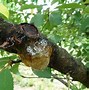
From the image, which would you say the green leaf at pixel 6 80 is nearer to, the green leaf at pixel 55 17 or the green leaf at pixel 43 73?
the green leaf at pixel 43 73

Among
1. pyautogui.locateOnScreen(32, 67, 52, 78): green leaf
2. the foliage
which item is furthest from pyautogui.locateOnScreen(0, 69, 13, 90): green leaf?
pyautogui.locateOnScreen(32, 67, 52, 78): green leaf

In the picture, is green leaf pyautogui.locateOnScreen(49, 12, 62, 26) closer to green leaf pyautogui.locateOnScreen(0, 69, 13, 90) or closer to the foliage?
the foliage

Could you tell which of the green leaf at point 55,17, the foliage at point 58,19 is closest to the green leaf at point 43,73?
the foliage at point 58,19

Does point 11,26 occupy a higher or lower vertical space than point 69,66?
higher

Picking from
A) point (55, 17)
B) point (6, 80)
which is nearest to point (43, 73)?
point (6, 80)

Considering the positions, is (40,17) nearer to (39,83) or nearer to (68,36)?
(68,36)

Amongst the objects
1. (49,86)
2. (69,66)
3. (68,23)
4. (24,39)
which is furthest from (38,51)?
(49,86)

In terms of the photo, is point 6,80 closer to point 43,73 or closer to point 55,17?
point 43,73

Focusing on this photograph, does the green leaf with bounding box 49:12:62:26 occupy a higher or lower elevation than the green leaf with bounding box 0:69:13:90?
higher
